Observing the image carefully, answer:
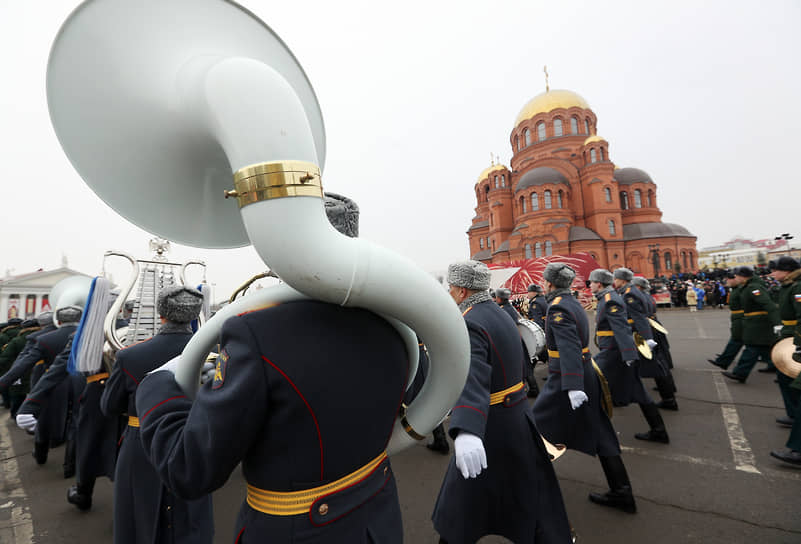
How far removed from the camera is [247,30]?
1.04 metres

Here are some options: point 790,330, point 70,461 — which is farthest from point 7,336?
point 790,330

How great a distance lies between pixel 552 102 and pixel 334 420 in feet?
141

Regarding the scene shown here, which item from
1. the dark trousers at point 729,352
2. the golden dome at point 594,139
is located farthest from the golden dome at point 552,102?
the dark trousers at point 729,352

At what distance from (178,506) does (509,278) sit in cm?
1912

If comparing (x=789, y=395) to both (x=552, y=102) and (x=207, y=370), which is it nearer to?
(x=207, y=370)

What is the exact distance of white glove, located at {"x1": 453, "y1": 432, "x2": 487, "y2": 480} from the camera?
5.94 feet

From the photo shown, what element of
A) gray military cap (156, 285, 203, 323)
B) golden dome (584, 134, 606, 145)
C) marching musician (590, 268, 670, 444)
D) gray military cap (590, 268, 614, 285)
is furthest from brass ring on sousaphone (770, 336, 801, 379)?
golden dome (584, 134, 606, 145)

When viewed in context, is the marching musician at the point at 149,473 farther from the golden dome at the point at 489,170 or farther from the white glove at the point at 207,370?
the golden dome at the point at 489,170

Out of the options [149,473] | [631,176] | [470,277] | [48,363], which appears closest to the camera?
[149,473]

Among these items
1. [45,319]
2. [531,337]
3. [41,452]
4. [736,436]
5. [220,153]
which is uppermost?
[220,153]

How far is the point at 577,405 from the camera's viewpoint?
2896 millimetres

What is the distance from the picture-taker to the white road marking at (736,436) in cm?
352

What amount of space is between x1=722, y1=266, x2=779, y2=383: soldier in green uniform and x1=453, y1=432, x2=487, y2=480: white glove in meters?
6.55

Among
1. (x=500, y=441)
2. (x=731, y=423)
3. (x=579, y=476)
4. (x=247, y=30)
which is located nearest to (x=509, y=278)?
(x=731, y=423)
